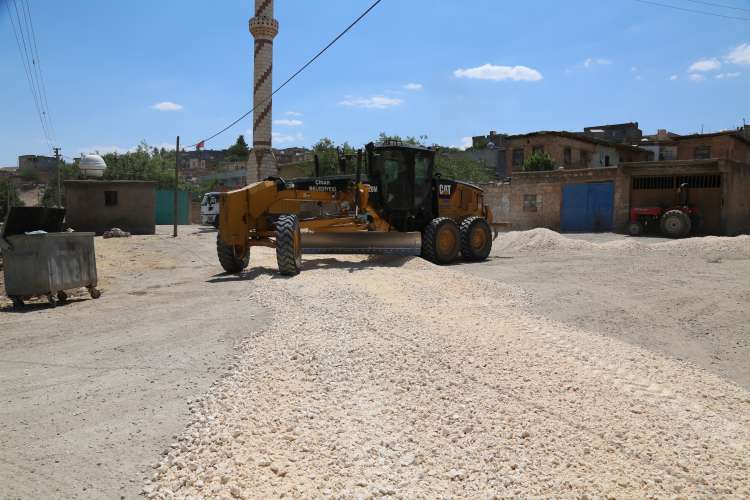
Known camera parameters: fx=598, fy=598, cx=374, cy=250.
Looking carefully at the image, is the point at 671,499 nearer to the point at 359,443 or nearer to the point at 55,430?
the point at 359,443

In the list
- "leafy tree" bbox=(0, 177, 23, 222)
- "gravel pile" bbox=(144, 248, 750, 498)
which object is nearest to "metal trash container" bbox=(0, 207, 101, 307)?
"gravel pile" bbox=(144, 248, 750, 498)

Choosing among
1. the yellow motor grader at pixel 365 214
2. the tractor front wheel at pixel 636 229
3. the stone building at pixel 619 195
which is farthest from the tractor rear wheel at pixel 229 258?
the stone building at pixel 619 195

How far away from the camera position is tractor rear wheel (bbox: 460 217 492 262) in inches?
575

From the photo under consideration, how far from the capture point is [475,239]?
14.8 metres

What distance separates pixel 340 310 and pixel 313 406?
3.05 metres

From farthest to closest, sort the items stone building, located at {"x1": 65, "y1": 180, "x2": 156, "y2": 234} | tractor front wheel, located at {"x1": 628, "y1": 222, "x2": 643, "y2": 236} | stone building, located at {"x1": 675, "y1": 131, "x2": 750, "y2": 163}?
stone building, located at {"x1": 675, "y1": 131, "x2": 750, "y2": 163} → stone building, located at {"x1": 65, "y1": 180, "x2": 156, "y2": 234} → tractor front wheel, located at {"x1": 628, "y1": 222, "x2": 643, "y2": 236}

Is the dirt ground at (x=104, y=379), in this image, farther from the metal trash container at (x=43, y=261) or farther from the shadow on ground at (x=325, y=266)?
the shadow on ground at (x=325, y=266)

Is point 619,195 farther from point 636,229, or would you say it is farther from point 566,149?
point 566,149

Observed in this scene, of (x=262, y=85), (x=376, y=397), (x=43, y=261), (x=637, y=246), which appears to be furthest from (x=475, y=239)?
(x=262, y=85)

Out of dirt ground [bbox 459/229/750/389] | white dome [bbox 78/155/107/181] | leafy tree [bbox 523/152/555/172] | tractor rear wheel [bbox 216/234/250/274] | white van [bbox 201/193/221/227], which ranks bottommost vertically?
dirt ground [bbox 459/229/750/389]

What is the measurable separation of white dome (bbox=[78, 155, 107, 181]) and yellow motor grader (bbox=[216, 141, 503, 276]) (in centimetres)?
2523

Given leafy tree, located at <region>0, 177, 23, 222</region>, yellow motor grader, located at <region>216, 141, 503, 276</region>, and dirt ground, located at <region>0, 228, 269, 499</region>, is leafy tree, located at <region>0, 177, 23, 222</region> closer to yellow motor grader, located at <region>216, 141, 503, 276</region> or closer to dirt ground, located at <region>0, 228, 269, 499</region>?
yellow motor grader, located at <region>216, 141, 503, 276</region>

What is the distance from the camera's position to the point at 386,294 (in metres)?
8.24

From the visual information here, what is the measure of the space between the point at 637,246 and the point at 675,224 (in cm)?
692
